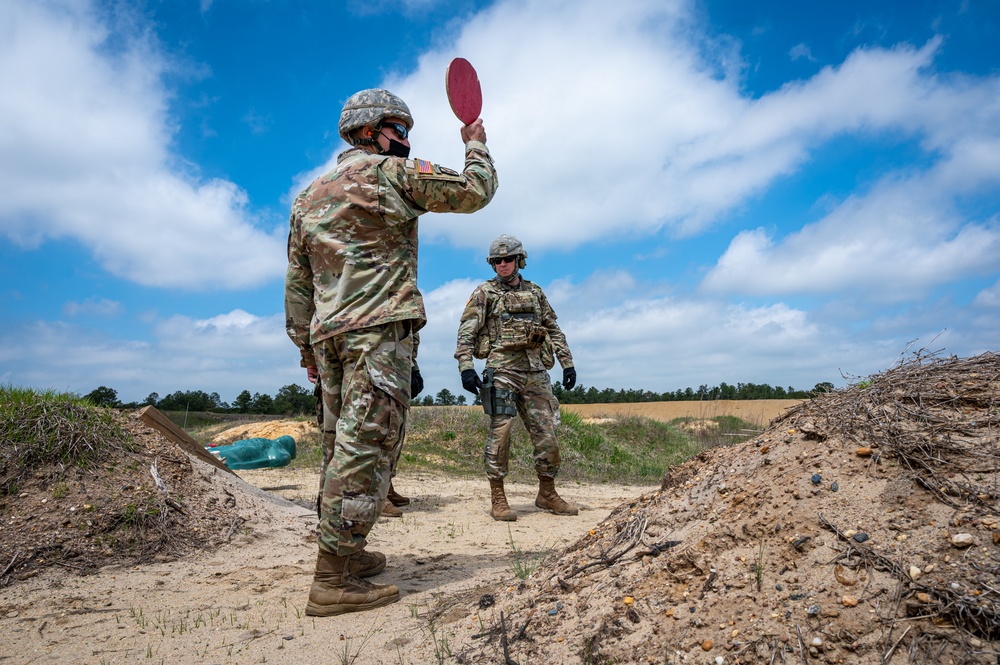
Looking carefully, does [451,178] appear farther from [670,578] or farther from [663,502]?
[670,578]

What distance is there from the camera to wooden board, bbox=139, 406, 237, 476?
209 inches

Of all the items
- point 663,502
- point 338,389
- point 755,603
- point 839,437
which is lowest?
point 755,603

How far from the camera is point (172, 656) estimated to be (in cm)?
257

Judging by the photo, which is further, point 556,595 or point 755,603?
point 556,595

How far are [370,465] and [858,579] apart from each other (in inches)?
79.2

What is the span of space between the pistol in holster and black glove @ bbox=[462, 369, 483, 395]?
58mm

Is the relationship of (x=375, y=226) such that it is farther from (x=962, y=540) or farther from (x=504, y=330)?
(x=504, y=330)

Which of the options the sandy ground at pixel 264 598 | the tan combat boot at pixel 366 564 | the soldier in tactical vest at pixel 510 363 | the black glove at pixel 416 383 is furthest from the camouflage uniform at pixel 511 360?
the black glove at pixel 416 383

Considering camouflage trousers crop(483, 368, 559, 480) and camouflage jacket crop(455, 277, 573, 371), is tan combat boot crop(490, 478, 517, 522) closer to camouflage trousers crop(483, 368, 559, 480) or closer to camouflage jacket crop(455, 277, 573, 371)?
camouflage trousers crop(483, 368, 559, 480)

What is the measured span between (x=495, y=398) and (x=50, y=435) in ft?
11.3

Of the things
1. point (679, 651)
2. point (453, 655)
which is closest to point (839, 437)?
point (679, 651)

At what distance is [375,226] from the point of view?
10.0ft

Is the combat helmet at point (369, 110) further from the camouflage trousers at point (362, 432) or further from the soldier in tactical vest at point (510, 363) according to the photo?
the soldier in tactical vest at point (510, 363)

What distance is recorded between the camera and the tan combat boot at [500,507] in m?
5.45
